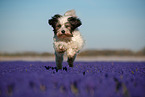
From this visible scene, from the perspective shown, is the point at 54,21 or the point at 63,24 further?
the point at 54,21

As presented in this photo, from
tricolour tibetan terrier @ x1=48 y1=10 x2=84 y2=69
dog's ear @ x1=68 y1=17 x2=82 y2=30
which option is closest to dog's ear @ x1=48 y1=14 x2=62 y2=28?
tricolour tibetan terrier @ x1=48 y1=10 x2=84 y2=69

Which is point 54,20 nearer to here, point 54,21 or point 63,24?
point 54,21

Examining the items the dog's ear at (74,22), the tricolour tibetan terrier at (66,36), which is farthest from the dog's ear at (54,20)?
the dog's ear at (74,22)

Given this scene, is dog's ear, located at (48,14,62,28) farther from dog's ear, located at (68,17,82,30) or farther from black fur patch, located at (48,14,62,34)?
dog's ear, located at (68,17,82,30)

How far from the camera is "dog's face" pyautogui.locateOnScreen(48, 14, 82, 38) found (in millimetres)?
5236

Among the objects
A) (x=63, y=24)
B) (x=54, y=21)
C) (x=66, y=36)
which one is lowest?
(x=66, y=36)

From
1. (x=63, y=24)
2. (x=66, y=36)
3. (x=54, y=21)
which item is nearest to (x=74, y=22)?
(x=63, y=24)

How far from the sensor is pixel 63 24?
211 inches

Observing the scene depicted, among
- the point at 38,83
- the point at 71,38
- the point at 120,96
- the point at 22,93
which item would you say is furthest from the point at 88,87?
the point at 71,38

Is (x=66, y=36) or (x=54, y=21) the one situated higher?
(x=54, y=21)

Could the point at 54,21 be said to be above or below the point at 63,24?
above

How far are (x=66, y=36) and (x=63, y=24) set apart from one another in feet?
1.34

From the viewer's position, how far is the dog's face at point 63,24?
5236mm

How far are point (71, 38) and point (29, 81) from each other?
10.1ft
